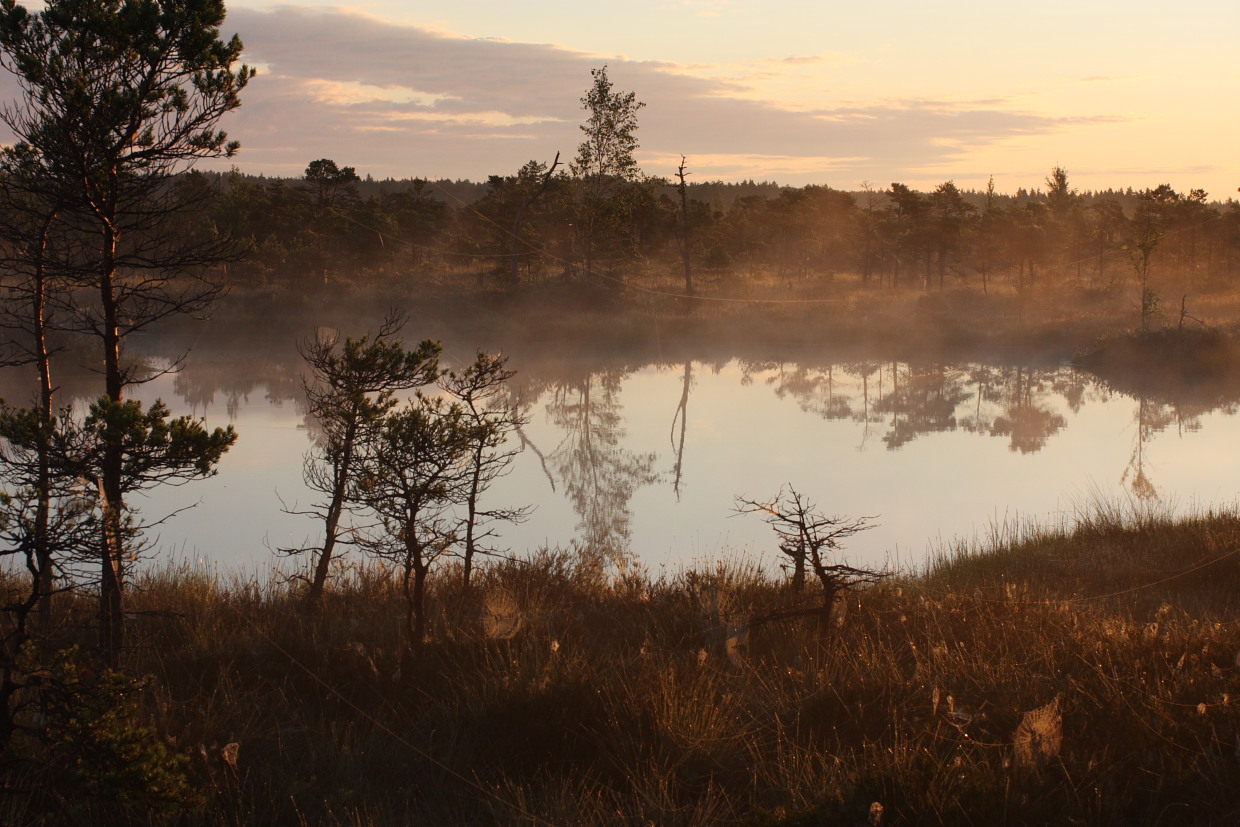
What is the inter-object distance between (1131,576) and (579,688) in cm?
618

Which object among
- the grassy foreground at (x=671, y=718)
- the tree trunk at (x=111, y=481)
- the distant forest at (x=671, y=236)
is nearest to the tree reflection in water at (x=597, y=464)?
the grassy foreground at (x=671, y=718)

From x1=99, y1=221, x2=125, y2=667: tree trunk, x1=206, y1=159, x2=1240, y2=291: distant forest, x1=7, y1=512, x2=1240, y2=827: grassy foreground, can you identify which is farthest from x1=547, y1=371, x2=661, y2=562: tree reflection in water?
x1=206, y1=159, x2=1240, y2=291: distant forest

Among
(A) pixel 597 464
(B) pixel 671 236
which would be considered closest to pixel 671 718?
(A) pixel 597 464

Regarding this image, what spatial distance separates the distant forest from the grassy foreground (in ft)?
110

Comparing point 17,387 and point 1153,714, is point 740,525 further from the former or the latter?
point 17,387

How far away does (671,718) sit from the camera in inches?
193

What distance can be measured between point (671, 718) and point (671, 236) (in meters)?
50.2

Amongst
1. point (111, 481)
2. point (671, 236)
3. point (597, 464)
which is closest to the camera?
point (111, 481)

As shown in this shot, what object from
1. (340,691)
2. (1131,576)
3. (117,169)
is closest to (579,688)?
(340,691)

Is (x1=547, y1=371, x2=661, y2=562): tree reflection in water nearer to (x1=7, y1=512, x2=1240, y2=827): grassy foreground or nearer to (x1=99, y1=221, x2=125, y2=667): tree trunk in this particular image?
(x1=7, y1=512, x2=1240, y2=827): grassy foreground

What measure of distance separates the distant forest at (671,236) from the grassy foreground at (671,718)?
33529 mm

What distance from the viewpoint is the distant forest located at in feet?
146

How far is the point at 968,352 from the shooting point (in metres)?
35.5

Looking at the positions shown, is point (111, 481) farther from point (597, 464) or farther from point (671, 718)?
point (597, 464)
